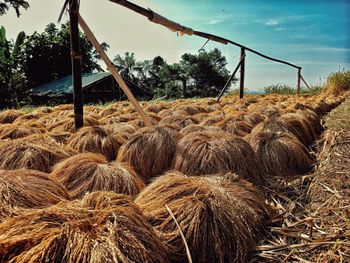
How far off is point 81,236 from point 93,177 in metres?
0.93

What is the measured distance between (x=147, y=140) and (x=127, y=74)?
39785 mm

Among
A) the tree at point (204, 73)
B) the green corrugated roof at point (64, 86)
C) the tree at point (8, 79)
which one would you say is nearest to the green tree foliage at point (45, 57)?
the green corrugated roof at point (64, 86)

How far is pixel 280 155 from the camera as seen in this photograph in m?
2.76

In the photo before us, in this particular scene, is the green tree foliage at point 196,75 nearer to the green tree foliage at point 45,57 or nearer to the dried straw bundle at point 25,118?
the green tree foliage at point 45,57

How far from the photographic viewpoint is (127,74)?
41.5 m

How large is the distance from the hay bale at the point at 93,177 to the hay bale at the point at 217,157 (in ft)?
1.29

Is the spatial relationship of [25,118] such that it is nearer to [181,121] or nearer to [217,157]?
[181,121]

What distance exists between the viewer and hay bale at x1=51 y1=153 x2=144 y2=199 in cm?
192

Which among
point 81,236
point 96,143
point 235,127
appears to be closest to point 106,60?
point 96,143

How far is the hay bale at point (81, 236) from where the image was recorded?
103 cm

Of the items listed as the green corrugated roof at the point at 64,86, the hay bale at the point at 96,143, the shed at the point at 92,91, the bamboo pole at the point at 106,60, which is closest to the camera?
the hay bale at the point at 96,143

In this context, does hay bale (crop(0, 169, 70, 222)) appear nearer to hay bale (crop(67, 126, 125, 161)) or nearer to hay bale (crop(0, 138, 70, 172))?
hay bale (crop(0, 138, 70, 172))

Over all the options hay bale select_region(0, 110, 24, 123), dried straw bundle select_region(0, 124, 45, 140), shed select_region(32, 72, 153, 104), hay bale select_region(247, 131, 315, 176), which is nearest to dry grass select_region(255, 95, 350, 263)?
hay bale select_region(247, 131, 315, 176)

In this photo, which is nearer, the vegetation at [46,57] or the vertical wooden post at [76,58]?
the vertical wooden post at [76,58]
